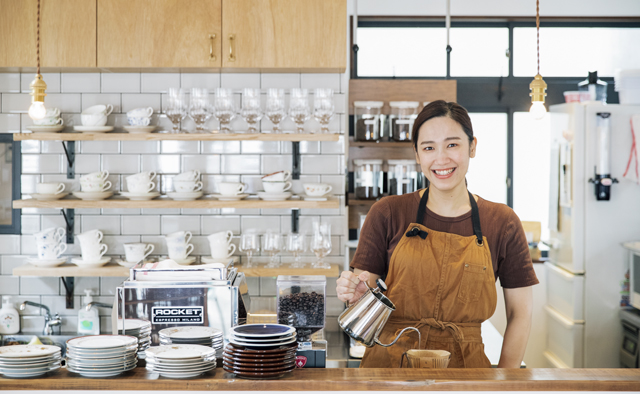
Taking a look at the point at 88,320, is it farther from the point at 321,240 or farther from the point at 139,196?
the point at 321,240

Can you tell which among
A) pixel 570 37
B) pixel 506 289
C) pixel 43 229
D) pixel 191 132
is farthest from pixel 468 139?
pixel 570 37

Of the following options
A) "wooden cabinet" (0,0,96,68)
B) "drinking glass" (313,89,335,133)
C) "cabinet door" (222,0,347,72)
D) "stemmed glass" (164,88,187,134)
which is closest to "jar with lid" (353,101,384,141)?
"drinking glass" (313,89,335,133)

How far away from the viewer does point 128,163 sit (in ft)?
10.8

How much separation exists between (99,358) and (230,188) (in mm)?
1651

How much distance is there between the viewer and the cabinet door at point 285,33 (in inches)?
117

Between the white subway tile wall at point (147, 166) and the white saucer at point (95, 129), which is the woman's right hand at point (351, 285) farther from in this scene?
the white saucer at point (95, 129)

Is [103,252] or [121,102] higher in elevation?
[121,102]

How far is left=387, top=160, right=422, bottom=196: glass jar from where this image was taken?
10.9 ft

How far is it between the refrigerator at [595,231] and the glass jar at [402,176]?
1454 mm

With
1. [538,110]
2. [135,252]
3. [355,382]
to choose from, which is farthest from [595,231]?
[355,382]

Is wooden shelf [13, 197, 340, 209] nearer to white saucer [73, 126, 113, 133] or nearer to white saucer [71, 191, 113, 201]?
white saucer [71, 191, 113, 201]

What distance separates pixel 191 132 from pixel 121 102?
437 millimetres

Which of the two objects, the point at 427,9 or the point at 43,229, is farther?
the point at 427,9

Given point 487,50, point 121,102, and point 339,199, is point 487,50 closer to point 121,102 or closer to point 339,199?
point 339,199
